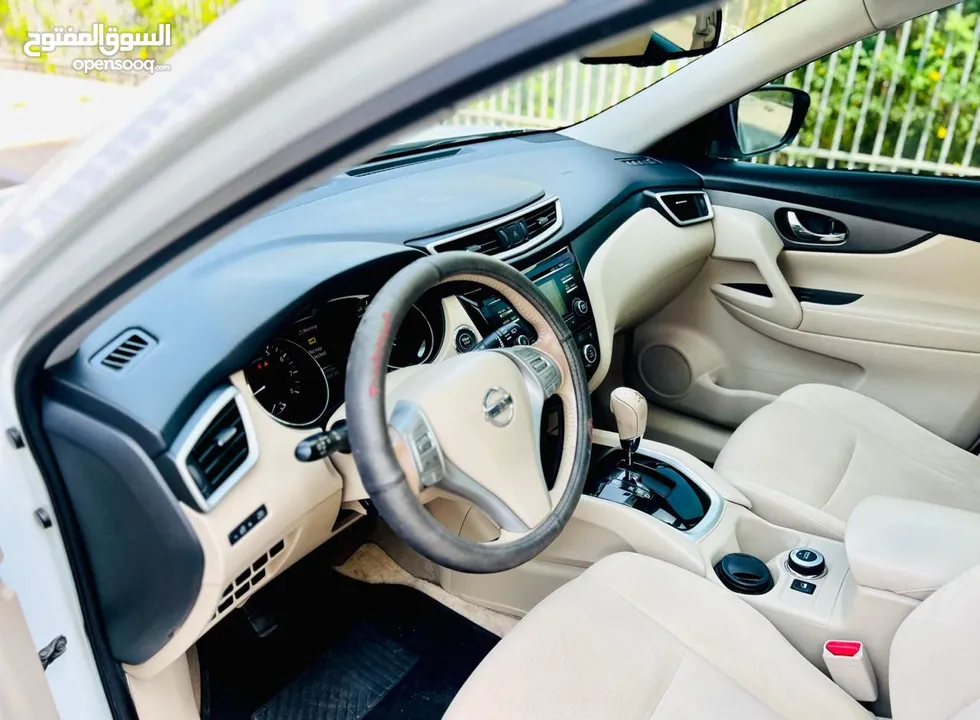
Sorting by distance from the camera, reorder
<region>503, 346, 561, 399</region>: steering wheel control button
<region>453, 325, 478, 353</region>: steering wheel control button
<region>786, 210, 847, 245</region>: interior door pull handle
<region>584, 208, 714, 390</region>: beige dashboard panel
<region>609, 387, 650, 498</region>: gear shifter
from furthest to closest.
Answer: <region>786, 210, 847, 245</region>: interior door pull handle → <region>584, 208, 714, 390</region>: beige dashboard panel → <region>609, 387, 650, 498</region>: gear shifter → <region>453, 325, 478, 353</region>: steering wheel control button → <region>503, 346, 561, 399</region>: steering wheel control button

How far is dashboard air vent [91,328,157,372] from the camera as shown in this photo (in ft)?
3.59

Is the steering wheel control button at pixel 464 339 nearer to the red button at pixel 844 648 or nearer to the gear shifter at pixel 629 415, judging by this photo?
the gear shifter at pixel 629 415

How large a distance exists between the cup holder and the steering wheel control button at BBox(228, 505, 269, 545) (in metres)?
0.80

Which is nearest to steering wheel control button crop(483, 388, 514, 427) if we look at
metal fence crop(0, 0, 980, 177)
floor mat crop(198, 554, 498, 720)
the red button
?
the red button

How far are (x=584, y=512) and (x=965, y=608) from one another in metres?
0.69

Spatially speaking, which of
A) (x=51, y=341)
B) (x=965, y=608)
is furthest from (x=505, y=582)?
(x=51, y=341)

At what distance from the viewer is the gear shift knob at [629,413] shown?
1.62 meters

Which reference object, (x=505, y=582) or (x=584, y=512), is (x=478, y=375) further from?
(x=505, y=582)

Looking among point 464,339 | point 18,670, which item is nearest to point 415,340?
point 464,339

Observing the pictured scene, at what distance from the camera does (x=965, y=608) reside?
1.01 metres

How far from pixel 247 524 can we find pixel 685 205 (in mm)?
1592

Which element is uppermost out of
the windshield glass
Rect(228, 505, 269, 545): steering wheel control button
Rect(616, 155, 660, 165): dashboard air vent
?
the windshield glass

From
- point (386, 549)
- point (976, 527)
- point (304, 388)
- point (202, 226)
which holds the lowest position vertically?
point (386, 549)

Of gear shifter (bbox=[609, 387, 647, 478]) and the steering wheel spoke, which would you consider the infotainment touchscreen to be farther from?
the steering wheel spoke
